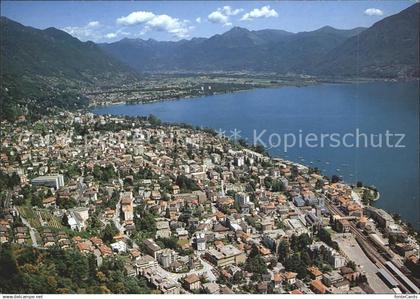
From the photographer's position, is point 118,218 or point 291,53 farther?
point 291,53

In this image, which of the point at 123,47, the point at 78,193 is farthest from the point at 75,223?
the point at 123,47

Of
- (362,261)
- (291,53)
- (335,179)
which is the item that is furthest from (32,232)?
(291,53)

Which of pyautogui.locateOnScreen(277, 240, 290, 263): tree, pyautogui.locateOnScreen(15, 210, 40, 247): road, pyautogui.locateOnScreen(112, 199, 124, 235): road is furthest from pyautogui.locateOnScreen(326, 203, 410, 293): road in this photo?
pyautogui.locateOnScreen(15, 210, 40, 247): road

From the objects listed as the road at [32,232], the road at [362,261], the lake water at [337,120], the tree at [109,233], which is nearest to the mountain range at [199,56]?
the lake water at [337,120]

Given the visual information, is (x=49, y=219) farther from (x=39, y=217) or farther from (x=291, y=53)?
(x=291, y=53)

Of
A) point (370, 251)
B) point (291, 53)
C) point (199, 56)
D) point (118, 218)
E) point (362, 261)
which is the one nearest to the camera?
point (362, 261)

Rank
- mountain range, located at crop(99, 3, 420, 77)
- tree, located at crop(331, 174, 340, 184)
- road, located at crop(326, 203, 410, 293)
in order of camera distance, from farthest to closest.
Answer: mountain range, located at crop(99, 3, 420, 77) < tree, located at crop(331, 174, 340, 184) < road, located at crop(326, 203, 410, 293)

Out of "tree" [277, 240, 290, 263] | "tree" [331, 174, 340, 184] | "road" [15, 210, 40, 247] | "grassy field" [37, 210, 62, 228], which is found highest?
"road" [15, 210, 40, 247]

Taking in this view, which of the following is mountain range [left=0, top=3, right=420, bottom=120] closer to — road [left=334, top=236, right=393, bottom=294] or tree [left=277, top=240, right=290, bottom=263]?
tree [left=277, top=240, right=290, bottom=263]

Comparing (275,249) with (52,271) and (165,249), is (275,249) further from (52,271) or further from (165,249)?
(52,271)
